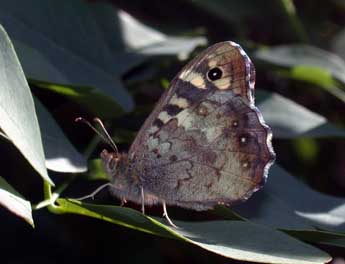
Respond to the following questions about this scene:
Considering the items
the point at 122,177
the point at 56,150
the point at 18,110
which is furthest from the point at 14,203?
the point at 122,177

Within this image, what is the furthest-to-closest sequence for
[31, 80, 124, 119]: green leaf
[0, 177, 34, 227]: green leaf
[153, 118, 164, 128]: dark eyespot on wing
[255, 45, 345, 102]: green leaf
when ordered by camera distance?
[255, 45, 345, 102]: green leaf, [153, 118, 164, 128]: dark eyespot on wing, [31, 80, 124, 119]: green leaf, [0, 177, 34, 227]: green leaf

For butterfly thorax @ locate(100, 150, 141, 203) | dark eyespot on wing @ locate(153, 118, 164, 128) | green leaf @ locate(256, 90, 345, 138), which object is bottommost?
butterfly thorax @ locate(100, 150, 141, 203)

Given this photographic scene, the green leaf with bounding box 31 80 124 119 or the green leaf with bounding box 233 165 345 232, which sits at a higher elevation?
the green leaf with bounding box 31 80 124 119

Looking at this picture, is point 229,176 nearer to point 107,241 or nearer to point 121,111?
point 121,111

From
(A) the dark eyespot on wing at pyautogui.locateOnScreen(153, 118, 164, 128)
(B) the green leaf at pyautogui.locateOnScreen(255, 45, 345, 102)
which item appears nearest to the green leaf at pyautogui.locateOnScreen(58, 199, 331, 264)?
(A) the dark eyespot on wing at pyautogui.locateOnScreen(153, 118, 164, 128)

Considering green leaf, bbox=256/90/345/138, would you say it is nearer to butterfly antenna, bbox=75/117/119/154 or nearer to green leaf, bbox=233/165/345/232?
green leaf, bbox=233/165/345/232

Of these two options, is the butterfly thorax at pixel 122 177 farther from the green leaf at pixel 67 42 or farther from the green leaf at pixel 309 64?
the green leaf at pixel 309 64

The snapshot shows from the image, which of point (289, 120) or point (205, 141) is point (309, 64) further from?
point (205, 141)
